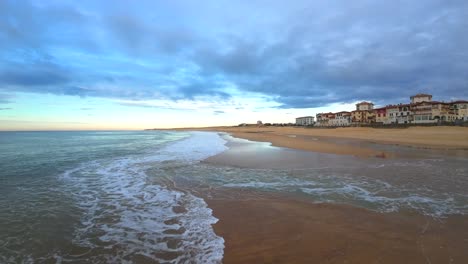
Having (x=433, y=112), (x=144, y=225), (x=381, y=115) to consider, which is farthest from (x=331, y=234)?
(x=381, y=115)

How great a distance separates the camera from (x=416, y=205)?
5871 millimetres

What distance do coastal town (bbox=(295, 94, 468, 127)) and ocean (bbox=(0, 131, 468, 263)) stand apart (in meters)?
48.1

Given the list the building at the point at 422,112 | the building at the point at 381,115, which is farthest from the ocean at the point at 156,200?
the building at the point at 381,115

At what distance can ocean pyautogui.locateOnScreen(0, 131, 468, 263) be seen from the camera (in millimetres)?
4090

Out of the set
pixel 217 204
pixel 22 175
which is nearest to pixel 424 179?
pixel 217 204

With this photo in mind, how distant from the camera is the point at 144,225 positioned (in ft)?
16.8

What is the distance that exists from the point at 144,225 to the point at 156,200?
168 cm

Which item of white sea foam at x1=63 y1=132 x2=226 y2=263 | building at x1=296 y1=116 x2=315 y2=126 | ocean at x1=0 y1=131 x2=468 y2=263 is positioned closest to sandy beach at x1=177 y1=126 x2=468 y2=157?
ocean at x1=0 y1=131 x2=468 y2=263

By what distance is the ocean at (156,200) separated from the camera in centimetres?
→ 409

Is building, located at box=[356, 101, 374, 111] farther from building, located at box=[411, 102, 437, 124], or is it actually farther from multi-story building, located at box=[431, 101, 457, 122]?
multi-story building, located at box=[431, 101, 457, 122]

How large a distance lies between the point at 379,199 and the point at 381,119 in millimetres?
83341

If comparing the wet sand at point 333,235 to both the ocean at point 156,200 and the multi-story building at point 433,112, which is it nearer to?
the ocean at point 156,200

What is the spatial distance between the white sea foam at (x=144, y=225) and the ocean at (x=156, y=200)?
2 cm

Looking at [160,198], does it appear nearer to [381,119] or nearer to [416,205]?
[416,205]
